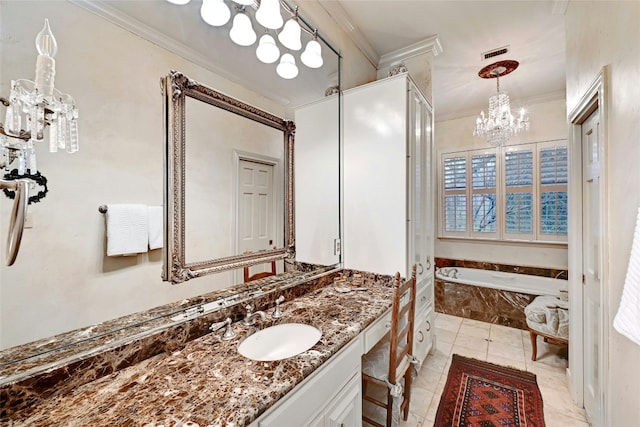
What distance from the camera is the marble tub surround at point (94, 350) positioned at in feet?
2.37

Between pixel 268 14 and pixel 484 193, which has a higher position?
pixel 268 14

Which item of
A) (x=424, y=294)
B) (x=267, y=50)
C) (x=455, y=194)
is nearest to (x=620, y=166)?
(x=424, y=294)

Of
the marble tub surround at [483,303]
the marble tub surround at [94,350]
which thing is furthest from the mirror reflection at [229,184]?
the marble tub surround at [483,303]

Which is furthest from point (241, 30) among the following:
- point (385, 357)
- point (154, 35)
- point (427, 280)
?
point (427, 280)

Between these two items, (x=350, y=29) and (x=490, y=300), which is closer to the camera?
A: (x=350, y=29)

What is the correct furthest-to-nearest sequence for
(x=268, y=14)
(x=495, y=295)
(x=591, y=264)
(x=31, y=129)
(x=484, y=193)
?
(x=484, y=193) → (x=495, y=295) → (x=591, y=264) → (x=268, y=14) → (x=31, y=129)

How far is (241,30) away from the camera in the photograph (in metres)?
1.38

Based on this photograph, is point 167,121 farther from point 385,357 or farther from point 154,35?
point 385,357

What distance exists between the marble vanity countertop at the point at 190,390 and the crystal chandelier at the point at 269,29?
1.47 metres

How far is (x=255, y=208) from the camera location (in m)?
1.51

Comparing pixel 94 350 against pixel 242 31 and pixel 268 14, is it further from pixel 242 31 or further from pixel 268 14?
pixel 268 14

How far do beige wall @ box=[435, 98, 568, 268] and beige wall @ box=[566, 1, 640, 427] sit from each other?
2.71 metres

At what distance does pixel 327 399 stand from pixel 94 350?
856 millimetres

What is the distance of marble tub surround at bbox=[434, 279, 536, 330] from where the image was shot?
3.04 m
